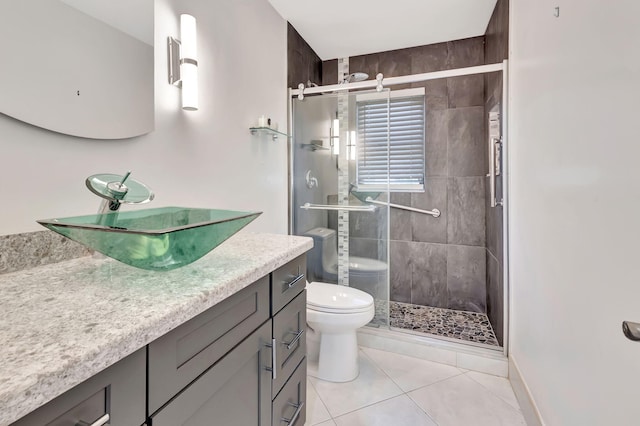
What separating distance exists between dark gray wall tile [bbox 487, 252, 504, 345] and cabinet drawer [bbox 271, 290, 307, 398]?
1.45m

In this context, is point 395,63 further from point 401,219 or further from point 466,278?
point 466,278

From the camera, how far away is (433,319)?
8.20 ft

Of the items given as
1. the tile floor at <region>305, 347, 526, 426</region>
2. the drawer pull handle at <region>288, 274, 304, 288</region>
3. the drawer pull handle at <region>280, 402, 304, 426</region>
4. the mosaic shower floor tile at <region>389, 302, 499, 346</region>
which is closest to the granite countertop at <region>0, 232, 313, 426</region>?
the drawer pull handle at <region>288, 274, 304, 288</region>

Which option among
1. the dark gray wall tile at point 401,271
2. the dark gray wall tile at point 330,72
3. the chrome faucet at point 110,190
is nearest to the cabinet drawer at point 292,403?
the chrome faucet at point 110,190

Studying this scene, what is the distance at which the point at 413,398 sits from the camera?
1.67 metres

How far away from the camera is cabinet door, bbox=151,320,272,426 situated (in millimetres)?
643

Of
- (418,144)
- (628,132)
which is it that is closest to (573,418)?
(628,132)

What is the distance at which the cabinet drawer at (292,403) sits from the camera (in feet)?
3.43

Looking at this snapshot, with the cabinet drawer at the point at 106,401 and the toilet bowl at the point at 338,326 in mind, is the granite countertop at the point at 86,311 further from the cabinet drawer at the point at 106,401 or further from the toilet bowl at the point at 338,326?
the toilet bowl at the point at 338,326

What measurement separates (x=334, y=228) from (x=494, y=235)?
1155mm

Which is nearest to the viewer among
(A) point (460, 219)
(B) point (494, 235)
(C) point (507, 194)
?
(C) point (507, 194)

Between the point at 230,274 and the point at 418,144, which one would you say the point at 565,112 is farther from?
the point at 418,144

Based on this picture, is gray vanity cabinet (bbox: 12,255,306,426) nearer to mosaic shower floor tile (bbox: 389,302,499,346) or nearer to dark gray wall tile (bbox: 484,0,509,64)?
mosaic shower floor tile (bbox: 389,302,499,346)

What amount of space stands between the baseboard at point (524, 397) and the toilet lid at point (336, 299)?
2.76 feet
